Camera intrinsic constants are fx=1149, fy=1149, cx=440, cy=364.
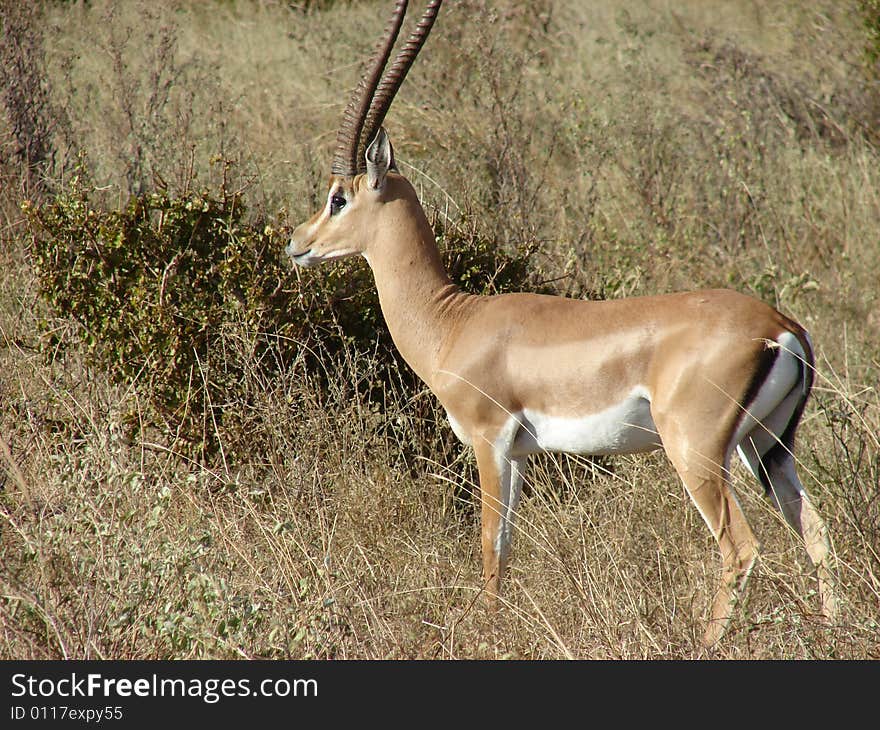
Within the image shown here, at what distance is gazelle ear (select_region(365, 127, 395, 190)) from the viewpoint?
487 centimetres

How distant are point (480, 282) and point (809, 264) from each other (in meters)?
3.50

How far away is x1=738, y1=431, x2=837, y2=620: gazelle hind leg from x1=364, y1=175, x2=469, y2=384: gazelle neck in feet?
4.46

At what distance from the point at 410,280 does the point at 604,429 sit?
1128mm

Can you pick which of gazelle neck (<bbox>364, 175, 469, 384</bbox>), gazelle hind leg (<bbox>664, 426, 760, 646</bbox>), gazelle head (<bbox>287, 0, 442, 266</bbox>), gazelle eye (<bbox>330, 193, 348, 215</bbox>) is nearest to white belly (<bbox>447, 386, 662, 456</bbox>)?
gazelle hind leg (<bbox>664, 426, 760, 646</bbox>)

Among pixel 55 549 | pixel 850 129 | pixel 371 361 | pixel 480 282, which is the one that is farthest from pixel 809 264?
pixel 55 549

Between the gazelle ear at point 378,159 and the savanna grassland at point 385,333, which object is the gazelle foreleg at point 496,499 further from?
the gazelle ear at point 378,159

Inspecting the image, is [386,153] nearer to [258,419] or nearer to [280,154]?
[258,419]

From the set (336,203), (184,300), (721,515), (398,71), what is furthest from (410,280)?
(721,515)

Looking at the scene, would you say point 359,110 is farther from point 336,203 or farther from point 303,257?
point 303,257

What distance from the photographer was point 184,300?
5570mm

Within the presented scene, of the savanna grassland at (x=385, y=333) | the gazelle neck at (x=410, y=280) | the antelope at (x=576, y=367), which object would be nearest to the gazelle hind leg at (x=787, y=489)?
the antelope at (x=576, y=367)

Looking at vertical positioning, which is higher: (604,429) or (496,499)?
(604,429)

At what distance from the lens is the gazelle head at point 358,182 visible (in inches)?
195

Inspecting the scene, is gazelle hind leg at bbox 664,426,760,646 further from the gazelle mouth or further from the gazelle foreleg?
the gazelle mouth
